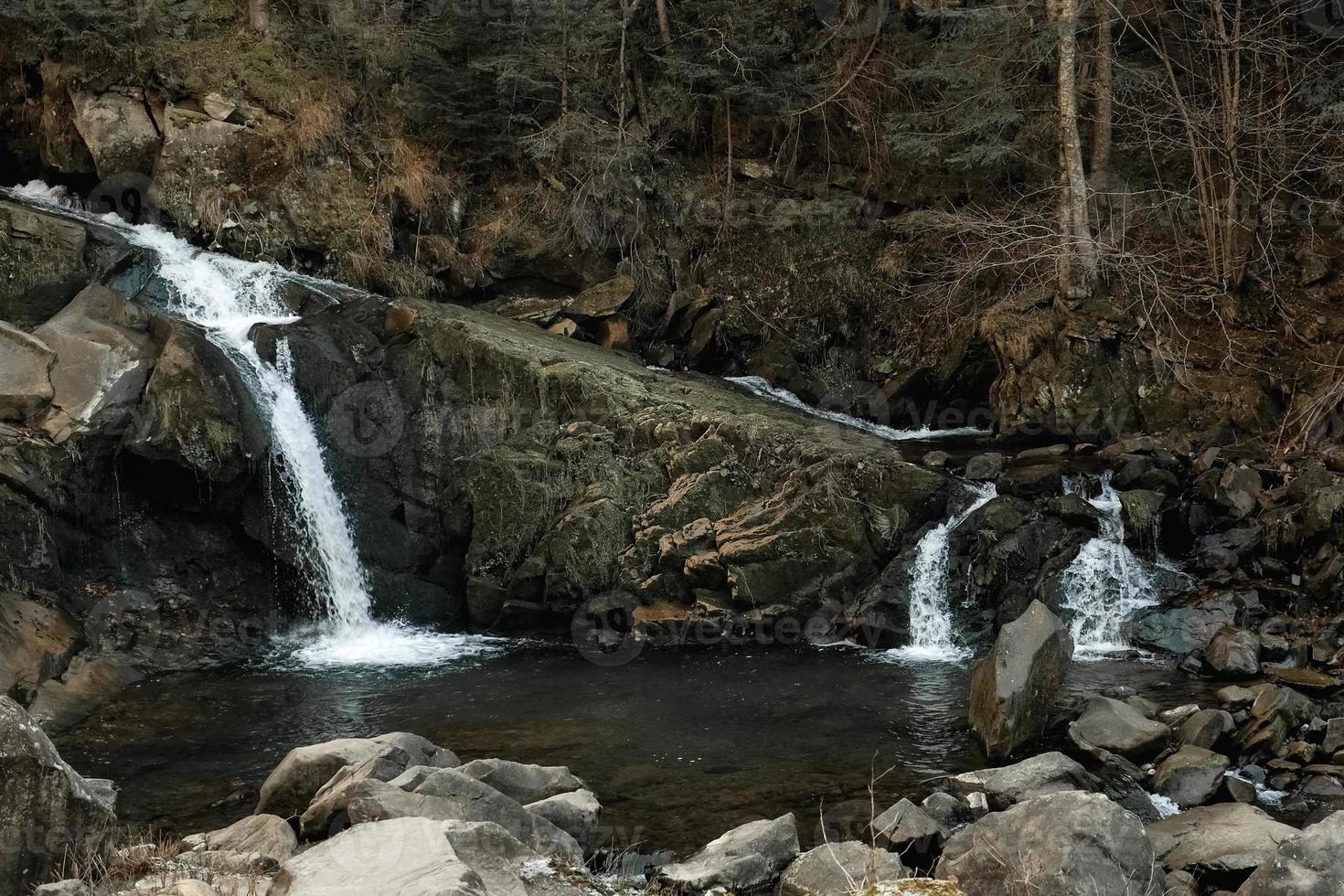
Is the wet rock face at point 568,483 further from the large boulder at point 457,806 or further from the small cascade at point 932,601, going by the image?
the large boulder at point 457,806

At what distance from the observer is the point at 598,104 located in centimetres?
1970

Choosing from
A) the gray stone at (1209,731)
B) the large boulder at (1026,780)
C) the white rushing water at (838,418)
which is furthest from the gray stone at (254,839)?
the white rushing water at (838,418)

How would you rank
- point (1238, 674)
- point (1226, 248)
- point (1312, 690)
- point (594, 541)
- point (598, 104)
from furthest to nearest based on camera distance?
point (598, 104) < point (1226, 248) < point (594, 541) < point (1238, 674) < point (1312, 690)

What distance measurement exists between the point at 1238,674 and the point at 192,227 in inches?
584

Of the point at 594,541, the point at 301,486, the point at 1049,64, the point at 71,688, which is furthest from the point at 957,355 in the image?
the point at 71,688

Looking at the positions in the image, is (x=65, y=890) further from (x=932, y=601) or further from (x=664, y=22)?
(x=664, y=22)

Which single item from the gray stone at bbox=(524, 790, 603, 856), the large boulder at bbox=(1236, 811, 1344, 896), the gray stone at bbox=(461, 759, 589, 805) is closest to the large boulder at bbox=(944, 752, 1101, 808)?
the large boulder at bbox=(1236, 811, 1344, 896)

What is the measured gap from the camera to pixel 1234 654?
9625 mm

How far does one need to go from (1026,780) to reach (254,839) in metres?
4.86

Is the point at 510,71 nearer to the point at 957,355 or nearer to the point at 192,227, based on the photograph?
the point at 192,227

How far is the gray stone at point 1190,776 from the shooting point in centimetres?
719

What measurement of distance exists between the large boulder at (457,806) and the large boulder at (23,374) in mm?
7590

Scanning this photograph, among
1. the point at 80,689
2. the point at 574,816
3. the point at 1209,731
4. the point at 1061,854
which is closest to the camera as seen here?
the point at 1061,854

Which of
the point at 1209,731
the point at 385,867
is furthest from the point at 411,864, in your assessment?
the point at 1209,731
